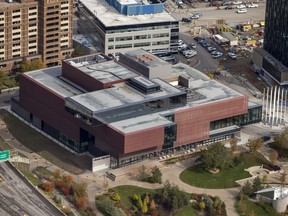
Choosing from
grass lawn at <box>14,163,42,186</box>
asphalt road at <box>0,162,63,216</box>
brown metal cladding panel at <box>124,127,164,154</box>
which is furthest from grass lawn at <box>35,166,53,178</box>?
brown metal cladding panel at <box>124,127,164,154</box>

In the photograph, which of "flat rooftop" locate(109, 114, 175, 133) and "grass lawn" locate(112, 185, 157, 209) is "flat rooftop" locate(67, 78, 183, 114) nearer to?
"flat rooftop" locate(109, 114, 175, 133)

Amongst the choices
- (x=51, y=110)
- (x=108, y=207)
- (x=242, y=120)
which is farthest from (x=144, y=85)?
(x=108, y=207)

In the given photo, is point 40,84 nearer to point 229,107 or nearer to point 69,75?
point 69,75

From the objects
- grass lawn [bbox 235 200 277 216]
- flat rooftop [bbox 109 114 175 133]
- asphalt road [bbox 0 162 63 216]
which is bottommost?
grass lawn [bbox 235 200 277 216]

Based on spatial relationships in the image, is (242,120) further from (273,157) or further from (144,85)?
(144,85)

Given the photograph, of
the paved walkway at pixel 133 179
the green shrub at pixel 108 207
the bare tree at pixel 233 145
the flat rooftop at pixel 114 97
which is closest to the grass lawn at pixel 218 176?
the paved walkway at pixel 133 179

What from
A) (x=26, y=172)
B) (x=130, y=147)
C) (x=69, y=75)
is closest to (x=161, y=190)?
(x=130, y=147)
